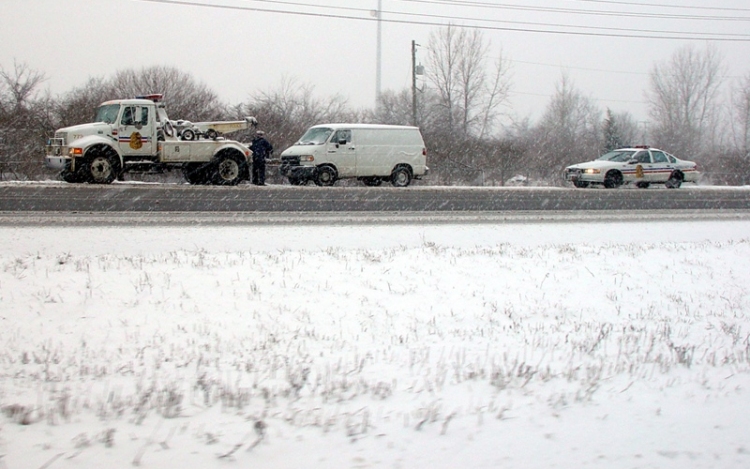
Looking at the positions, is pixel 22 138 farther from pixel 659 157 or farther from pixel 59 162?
pixel 659 157

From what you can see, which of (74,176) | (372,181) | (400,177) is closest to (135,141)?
(74,176)

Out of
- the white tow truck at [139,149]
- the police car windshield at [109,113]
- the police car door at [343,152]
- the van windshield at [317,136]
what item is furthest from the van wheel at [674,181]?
the police car windshield at [109,113]

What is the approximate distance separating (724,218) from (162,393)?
1685 centimetres

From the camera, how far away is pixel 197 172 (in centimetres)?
2120

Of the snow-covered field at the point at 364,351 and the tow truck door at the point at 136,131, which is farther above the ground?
the tow truck door at the point at 136,131

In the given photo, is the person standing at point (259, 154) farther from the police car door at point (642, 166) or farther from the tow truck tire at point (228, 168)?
the police car door at point (642, 166)

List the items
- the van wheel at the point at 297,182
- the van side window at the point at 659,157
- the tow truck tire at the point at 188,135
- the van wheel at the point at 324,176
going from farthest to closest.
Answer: the van side window at the point at 659,157 < the van wheel at the point at 297,182 < the van wheel at the point at 324,176 < the tow truck tire at the point at 188,135

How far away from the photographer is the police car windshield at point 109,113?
19562 millimetres

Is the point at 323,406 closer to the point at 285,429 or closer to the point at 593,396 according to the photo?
the point at 285,429

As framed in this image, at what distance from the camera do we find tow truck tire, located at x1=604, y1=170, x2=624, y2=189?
82.9 feet

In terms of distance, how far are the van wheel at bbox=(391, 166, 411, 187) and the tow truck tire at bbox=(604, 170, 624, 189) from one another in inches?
310

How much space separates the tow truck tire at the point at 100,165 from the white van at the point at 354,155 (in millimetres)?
5306

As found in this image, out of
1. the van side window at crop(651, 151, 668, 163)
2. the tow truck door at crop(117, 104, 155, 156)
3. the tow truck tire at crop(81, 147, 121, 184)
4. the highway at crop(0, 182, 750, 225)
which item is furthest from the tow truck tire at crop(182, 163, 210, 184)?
the van side window at crop(651, 151, 668, 163)

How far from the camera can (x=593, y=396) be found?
5.27 m
